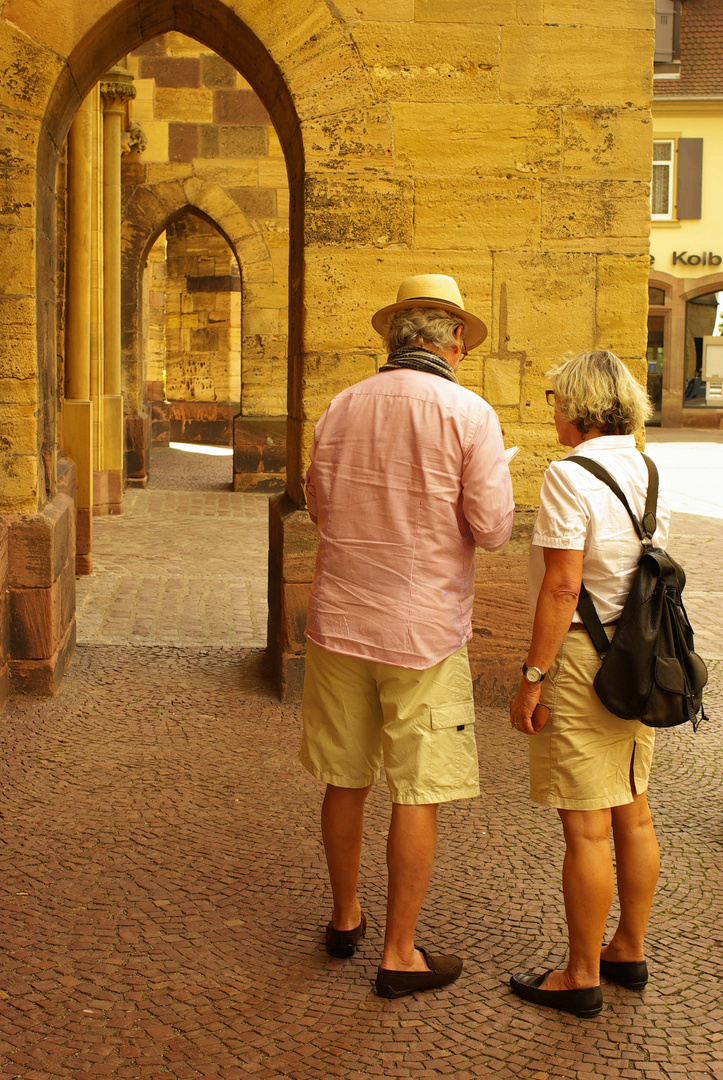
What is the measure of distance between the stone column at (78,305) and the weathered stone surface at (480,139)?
4.44m

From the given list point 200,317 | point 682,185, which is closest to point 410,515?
point 200,317

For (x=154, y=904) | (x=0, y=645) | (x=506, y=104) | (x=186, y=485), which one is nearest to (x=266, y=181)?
(x=186, y=485)

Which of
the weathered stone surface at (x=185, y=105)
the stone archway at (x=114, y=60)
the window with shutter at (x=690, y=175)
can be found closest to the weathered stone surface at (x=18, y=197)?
the stone archway at (x=114, y=60)

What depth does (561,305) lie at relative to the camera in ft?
18.4

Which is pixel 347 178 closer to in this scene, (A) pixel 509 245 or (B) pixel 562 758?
(A) pixel 509 245

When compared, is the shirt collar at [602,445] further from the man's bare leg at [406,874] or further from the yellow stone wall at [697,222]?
the yellow stone wall at [697,222]

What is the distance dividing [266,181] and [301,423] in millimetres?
10297

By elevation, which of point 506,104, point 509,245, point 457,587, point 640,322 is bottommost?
point 457,587

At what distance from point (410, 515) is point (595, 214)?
316cm

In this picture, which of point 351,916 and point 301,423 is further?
point 301,423

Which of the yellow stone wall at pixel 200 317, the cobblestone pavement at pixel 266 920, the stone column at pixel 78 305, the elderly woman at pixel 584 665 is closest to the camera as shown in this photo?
the cobblestone pavement at pixel 266 920

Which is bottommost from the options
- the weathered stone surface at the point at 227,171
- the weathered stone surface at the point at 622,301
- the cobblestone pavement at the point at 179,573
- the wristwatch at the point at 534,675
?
the cobblestone pavement at the point at 179,573

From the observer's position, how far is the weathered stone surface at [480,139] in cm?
545

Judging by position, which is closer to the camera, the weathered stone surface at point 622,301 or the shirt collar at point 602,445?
the shirt collar at point 602,445
